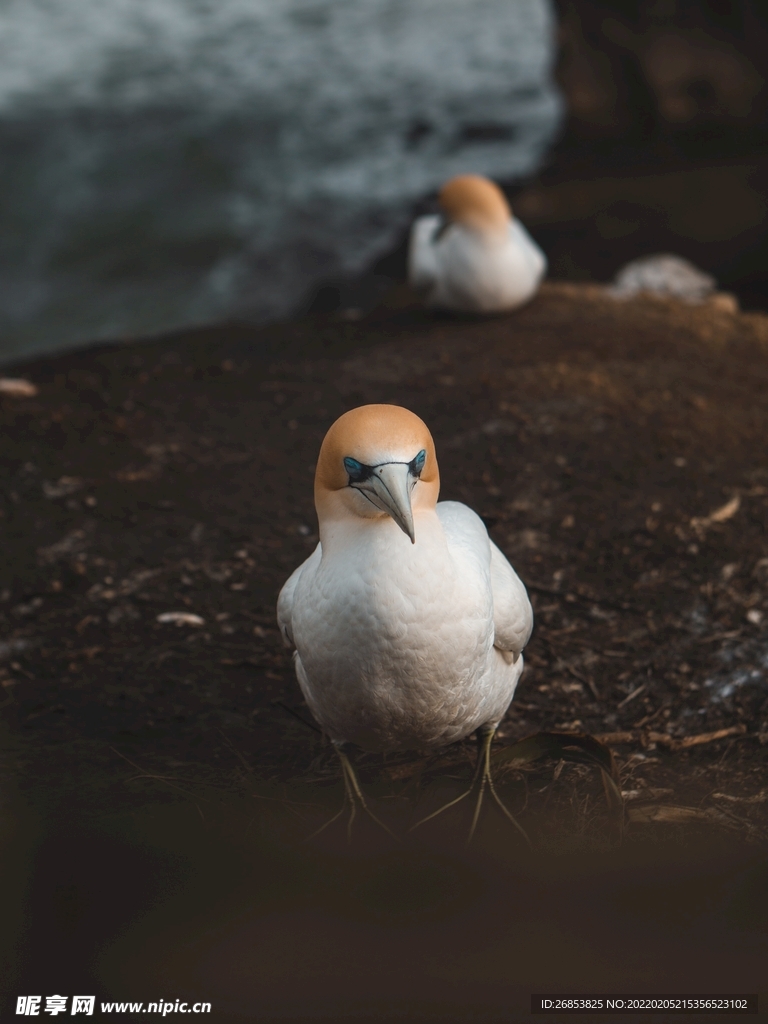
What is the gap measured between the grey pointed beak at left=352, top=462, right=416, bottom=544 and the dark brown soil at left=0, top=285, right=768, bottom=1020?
2.28 feet

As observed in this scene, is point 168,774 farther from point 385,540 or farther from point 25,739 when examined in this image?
point 385,540

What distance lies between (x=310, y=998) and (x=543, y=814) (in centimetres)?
101

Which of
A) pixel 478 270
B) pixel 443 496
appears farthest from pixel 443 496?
pixel 478 270

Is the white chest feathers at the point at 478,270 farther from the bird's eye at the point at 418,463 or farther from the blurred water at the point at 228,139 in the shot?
the blurred water at the point at 228,139

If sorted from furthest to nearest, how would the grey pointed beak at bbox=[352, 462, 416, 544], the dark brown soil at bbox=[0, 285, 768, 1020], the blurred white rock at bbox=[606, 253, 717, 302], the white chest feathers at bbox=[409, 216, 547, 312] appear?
the blurred white rock at bbox=[606, 253, 717, 302]
the white chest feathers at bbox=[409, 216, 547, 312]
the dark brown soil at bbox=[0, 285, 768, 1020]
the grey pointed beak at bbox=[352, 462, 416, 544]

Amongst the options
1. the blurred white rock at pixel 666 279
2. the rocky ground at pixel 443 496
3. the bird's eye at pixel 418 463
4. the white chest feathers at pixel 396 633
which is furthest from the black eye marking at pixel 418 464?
the blurred white rock at pixel 666 279

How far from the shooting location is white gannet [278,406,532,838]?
2.00m

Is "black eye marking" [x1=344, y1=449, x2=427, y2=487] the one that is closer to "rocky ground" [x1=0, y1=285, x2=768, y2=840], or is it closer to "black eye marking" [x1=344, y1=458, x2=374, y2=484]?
"black eye marking" [x1=344, y1=458, x2=374, y2=484]

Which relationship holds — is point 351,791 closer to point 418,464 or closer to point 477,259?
point 418,464

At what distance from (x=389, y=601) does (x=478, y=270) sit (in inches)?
159

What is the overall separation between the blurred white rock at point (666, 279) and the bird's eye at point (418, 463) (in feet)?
17.1

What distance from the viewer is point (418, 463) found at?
203 cm

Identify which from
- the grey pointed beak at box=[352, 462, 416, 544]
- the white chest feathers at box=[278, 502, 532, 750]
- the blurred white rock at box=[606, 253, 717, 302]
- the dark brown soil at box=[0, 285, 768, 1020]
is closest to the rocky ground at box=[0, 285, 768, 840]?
the dark brown soil at box=[0, 285, 768, 1020]

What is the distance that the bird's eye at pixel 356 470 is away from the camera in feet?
6.52
